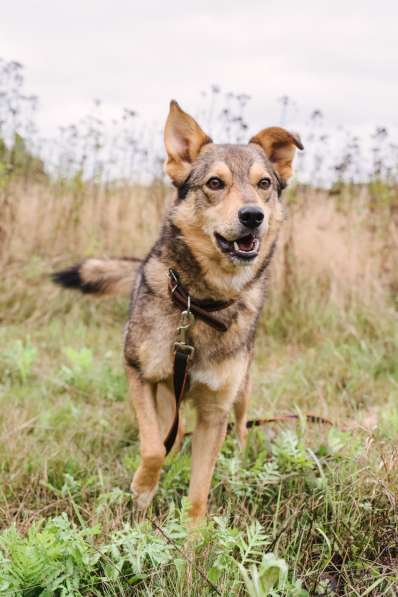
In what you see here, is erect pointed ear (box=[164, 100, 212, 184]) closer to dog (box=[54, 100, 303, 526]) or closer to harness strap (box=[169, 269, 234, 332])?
dog (box=[54, 100, 303, 526])

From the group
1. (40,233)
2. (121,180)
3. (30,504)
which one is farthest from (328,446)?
(121,180)

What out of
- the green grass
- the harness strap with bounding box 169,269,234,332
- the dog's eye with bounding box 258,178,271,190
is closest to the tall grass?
the green grass

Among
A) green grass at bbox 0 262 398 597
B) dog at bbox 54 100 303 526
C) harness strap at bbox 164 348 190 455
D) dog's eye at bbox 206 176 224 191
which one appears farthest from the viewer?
dog's eye at bbox 206 176 224 191

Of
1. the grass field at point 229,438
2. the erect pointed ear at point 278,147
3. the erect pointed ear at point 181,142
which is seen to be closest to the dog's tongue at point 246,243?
the erect pointed ear at point 181,142

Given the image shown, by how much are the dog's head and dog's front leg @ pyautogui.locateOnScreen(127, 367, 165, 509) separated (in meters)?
0.74

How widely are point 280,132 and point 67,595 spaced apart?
246 cm

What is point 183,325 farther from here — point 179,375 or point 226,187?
point 226,187

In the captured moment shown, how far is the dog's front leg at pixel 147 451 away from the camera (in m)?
2.81

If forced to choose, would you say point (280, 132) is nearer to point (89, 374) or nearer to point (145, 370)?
point (145, 370)

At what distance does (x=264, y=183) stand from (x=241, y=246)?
0.45 m

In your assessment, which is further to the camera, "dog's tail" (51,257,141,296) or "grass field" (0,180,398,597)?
"dog's tail" (51,257,141,296)

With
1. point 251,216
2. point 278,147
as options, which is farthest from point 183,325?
point 278,147

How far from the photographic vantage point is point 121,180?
7773mm

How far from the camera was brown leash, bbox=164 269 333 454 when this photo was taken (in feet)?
9.17
